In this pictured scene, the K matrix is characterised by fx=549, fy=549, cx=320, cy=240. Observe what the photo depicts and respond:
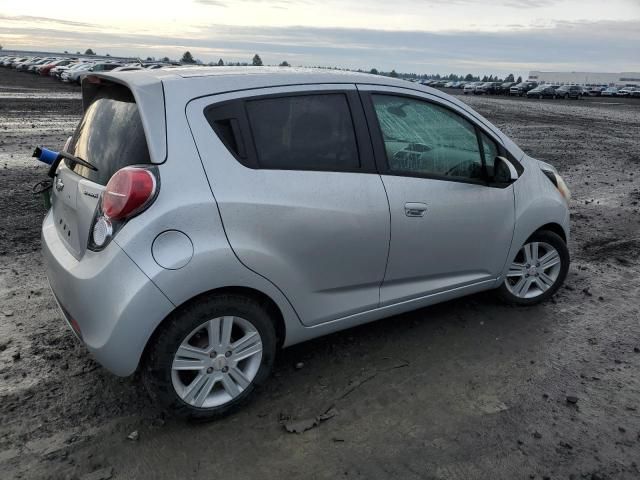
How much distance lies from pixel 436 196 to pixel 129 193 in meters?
1.99

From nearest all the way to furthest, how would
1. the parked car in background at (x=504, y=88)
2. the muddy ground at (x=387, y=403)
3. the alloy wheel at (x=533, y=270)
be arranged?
1. the muddy ground at (x=387, y=403)
2. the alloy wheel at (x=533, y=270)
3. the parked car in background at (x=504, y=88)

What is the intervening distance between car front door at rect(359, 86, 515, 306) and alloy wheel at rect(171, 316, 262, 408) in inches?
39.7

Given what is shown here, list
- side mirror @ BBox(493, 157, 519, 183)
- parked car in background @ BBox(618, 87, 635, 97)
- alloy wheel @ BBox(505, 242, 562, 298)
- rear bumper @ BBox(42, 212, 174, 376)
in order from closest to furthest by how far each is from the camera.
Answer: rear bumper @ BBox(42, 212, 174, 376)
side mirror @ BBox(493, 157, 519, 183)
alloy wheel @ BBox(505, 242, 562, 298)
parked car in background @ BBox(618, 87, 635, 97)

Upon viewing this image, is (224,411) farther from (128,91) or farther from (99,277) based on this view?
(128,91)

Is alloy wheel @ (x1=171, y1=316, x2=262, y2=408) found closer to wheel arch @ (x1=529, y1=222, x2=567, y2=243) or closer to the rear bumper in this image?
the rear bumper

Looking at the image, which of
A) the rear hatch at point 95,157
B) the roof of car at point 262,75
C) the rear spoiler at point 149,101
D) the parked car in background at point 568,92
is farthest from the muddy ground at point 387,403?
the parked car in background at point 568,92

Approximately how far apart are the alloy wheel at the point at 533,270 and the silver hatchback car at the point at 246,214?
0.73 meters

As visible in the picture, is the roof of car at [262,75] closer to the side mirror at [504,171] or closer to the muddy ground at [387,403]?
the side mirror at [504,171]

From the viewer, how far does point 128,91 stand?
3057 mm

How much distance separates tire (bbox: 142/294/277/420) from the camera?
112 inches

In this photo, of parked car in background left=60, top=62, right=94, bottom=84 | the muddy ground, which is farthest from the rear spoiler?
parked car in background left=60, top=62, right=94, bottom=84

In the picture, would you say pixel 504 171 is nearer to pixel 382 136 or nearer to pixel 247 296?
pixel 382 136

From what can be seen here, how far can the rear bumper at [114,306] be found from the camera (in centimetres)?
268

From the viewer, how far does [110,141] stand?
9.99 ft
